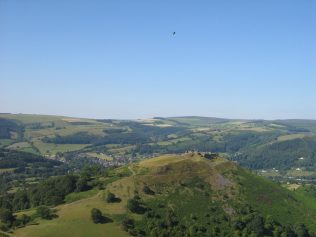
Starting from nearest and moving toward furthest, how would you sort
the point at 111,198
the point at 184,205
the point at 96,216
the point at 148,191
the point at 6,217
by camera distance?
the point at 6,217
the point at 96,216
the point at 111,198
the point at 184,205
the point at 148,191

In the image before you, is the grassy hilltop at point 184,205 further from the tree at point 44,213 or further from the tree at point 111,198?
the tree at point 44,213

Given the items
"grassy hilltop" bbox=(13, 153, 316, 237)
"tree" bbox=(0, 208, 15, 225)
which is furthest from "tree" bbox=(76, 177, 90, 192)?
"tree" bbox=(0, 208, 15, 225)

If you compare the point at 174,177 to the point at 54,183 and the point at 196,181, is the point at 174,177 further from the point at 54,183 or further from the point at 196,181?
the point at 54,183

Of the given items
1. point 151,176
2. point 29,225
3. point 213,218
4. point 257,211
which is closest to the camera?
→ point 29,225

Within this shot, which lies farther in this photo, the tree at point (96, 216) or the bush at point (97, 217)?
the bush at point (97, 217)

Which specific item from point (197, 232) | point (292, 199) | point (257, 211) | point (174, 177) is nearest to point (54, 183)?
point (174, 177)

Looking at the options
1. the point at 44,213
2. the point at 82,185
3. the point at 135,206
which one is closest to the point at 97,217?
the point at 135,206

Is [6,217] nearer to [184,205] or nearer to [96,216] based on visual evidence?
[96,216]

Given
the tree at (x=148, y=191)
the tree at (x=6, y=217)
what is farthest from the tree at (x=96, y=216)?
the tree at (x=148, y=191)

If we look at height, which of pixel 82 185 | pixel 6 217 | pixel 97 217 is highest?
pixel 82 185
